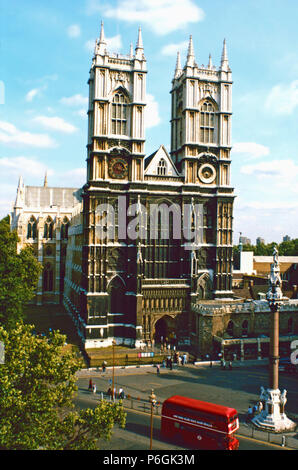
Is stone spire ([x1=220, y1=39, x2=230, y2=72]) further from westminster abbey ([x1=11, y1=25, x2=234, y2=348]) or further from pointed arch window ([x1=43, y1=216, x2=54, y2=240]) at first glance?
pointed arch window ([x1=43, y1=216, x2=54, y2=240])

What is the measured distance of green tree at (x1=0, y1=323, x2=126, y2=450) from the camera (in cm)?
1852

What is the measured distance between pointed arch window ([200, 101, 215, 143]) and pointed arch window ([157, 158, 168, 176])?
275 inches

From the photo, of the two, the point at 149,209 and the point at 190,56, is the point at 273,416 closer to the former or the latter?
the point at 149,209

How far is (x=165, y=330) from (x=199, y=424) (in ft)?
91.4

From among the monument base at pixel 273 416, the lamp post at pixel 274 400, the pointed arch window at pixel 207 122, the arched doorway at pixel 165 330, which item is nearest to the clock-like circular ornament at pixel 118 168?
the pointed arch window at pixel 207 122

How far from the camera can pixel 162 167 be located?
5581 centimetres

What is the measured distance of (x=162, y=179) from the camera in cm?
5550

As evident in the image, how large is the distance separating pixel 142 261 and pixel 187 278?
22.7ft

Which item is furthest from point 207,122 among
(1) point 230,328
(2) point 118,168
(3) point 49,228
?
(3) point 49,228

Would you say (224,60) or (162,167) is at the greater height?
(224,60)

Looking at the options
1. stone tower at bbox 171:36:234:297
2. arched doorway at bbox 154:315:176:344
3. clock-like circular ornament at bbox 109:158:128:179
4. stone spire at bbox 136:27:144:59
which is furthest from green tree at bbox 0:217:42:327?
stone spire at bbox 136:27:144:59
